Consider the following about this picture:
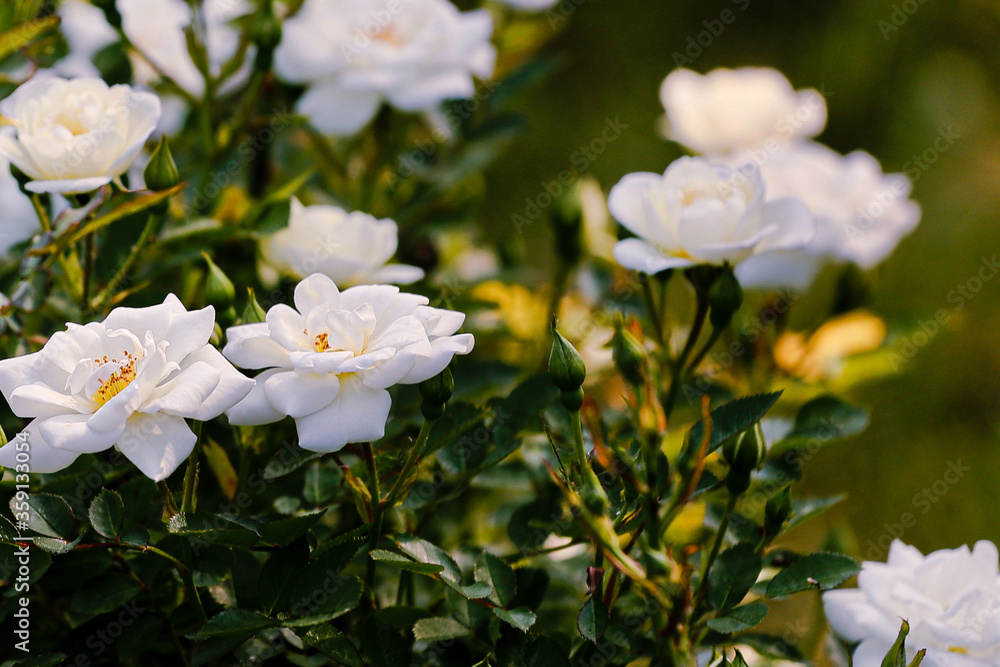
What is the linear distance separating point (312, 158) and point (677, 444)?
2.25 ft

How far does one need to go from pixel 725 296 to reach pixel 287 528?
38 cm

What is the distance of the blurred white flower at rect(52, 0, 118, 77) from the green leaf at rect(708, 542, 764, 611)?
89 cm

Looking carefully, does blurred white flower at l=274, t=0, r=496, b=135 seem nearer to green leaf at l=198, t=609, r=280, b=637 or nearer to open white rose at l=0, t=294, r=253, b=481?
open white rose at l=0, t=294, r=253, b=481

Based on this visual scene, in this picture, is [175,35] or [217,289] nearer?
[217,289]

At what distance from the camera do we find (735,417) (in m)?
0.61

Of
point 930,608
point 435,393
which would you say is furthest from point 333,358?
point 930,608

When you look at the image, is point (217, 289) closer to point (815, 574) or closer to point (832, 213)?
point (815, 574)

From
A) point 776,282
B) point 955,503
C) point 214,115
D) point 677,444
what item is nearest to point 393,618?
point 677,444

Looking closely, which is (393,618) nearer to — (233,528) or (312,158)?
(233,528)

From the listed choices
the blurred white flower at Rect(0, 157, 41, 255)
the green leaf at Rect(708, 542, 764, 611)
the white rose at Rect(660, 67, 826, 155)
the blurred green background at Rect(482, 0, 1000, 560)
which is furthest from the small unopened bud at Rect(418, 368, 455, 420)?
the blurred green background at Rect(482, 0, 1000, 560)

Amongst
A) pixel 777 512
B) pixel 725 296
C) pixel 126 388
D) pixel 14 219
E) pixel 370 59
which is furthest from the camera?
pixel 370 59

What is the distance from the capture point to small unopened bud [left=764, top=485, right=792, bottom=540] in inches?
23.8

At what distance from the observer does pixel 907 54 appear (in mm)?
2328

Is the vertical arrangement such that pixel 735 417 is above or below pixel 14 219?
above
